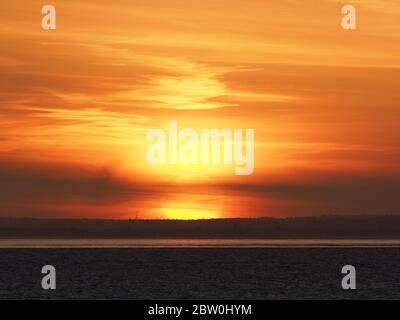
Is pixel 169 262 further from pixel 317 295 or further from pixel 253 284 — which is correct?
pixel 317 295

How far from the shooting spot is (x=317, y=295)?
8575 centimetres

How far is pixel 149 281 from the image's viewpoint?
3944 inches

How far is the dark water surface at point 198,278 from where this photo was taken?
85.5 meters

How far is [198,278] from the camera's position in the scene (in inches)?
4112

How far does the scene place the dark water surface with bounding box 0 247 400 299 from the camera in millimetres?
85500
